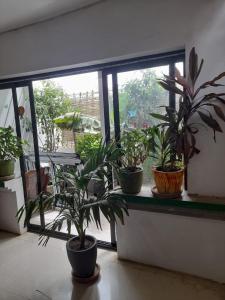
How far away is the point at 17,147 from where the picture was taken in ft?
9.10

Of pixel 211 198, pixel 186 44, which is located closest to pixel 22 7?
pixel 186 44

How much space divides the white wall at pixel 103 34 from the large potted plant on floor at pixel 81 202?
0.87m

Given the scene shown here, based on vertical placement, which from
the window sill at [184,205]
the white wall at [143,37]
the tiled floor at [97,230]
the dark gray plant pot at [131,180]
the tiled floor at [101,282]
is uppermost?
the white wall at [143,37]

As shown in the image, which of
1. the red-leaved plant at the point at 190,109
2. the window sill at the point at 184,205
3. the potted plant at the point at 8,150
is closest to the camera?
the red-leaved plant at the point at 190,109

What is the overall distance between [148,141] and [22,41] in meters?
1.69

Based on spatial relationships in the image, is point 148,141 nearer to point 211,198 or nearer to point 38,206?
point 211,198

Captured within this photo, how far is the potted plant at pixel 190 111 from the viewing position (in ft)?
5.57

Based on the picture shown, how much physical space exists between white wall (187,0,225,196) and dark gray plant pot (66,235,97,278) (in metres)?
1.00

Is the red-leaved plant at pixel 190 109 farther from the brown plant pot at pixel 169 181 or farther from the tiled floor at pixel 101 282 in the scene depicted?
the tiled floor at pixel 101 282

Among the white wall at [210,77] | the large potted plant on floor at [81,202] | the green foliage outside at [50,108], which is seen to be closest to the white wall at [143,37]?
the white wall at [210,77]

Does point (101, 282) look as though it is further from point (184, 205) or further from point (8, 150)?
point (8, 150)

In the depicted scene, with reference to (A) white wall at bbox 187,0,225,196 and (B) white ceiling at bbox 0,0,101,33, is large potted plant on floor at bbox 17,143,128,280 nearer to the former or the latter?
(A) white wall at bbox 187,0,225,196

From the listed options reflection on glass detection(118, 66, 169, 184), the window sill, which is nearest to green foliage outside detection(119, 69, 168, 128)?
reflection on glass detection(118, 66, 169, 184)

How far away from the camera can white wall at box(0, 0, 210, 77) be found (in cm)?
183
